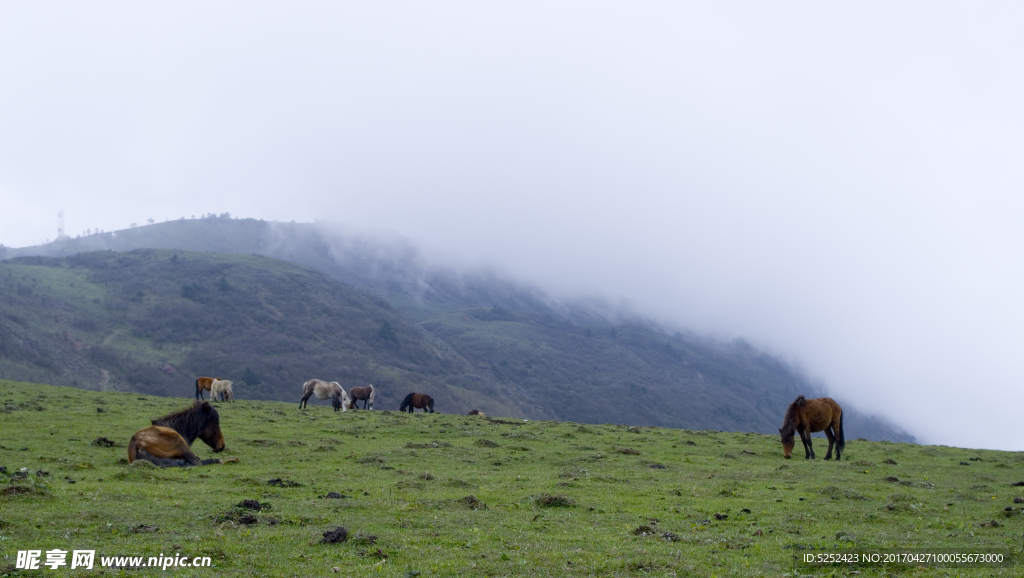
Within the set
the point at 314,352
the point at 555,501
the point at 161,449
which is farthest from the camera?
the point at 314,352

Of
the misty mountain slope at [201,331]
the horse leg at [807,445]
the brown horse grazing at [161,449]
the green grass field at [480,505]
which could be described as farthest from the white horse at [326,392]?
the misty mountain slope at [201,331]

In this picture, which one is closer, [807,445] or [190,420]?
[190,420]

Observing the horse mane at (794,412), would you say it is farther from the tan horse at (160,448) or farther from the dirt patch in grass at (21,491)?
the dirt patch in grass at (21,491)

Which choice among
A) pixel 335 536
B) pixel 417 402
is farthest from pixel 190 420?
pixel 417 402

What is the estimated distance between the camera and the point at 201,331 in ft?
376

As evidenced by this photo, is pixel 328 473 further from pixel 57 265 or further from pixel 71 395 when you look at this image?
pixel 57 265

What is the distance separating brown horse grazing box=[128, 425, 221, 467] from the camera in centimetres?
1602

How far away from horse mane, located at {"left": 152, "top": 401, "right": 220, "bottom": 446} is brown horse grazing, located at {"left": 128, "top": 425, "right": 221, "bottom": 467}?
4.99 feet

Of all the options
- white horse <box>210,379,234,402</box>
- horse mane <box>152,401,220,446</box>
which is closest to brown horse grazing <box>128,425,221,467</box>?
horse mane <box>152,401,220,446</box>

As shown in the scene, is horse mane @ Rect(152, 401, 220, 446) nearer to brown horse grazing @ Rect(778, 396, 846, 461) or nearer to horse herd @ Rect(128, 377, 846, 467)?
horse herd @ Rect(128, 377, 846, 467)

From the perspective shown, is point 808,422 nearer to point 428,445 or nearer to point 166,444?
point 428,445

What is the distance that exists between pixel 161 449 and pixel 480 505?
8.79 metres

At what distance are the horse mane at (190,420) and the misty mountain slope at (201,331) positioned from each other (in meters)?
71.1

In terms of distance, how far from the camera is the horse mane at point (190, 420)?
18.4 meters
